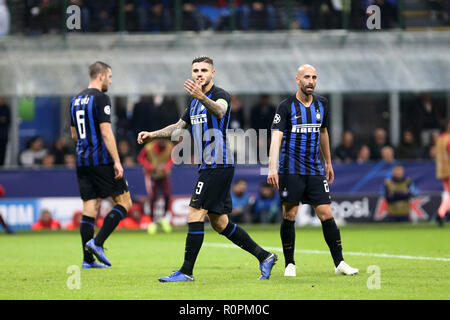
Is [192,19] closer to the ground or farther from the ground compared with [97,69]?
farther from the ground

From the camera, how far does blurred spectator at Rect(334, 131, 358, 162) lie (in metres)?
21.0

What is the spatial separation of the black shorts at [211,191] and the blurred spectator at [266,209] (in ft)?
36.1

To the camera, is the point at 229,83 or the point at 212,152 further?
the point at 229,83

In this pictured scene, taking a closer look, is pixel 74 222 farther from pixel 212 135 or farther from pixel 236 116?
pixel 212 135

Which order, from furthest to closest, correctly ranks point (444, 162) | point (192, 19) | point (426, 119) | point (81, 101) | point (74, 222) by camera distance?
1. point (426, 119)
2. point (192, 19)
3. point (74, 222)
4. point (444, 162)
5. point (81, 101)

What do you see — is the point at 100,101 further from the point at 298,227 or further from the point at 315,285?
the point at 298,227

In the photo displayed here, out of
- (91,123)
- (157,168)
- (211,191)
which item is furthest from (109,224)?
(157,168)

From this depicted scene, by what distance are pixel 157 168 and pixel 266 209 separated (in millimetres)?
2525

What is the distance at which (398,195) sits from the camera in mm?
20094

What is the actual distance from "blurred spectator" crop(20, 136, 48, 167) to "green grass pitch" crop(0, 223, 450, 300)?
4.34 metres

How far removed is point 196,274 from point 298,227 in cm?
1022

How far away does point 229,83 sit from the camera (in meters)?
21.4

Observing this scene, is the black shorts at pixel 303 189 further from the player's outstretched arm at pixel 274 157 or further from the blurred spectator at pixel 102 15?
the blurred spectator at pixel 102 15
